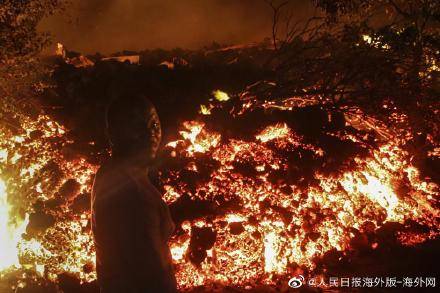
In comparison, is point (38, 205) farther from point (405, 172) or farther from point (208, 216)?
point (405, 172)

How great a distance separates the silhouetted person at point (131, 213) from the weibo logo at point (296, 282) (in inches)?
115

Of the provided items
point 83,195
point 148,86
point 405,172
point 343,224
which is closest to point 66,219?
point 83,195

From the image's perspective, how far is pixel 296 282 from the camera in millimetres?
4578

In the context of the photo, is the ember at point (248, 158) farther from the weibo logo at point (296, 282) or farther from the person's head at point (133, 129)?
the person's head at point (133, 129)

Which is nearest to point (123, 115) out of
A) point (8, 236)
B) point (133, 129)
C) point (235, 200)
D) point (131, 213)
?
point (133, 129)

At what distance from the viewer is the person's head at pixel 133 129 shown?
7.02ft

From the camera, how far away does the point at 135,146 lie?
213cm

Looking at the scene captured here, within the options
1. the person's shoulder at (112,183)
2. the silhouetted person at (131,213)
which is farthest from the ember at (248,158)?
the person's shoulder at (112,183)

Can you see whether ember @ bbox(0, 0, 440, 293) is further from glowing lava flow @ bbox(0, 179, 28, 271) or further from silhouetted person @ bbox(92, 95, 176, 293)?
silhouetted person @ bbox(92, 95, 176, 293)

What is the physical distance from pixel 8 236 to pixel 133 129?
15.8ft

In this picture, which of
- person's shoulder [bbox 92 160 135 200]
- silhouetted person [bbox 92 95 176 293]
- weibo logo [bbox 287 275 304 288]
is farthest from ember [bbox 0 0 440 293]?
person's shoulder [bbox 92 160 135 200]

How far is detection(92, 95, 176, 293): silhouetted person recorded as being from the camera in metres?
1.90

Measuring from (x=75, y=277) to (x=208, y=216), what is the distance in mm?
2031

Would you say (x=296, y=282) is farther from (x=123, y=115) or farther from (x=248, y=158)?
(x=123, y=115)
